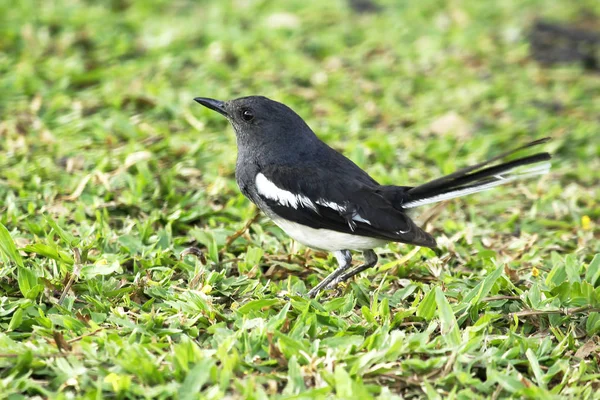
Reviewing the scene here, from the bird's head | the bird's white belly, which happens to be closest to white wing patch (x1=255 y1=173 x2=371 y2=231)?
the bird's white belly

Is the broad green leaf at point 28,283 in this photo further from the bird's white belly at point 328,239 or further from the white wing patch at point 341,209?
the white wing patch at point 341,209

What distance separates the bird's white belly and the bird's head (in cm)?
61

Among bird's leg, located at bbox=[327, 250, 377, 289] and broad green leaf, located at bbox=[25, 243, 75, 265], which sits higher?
broad green leaf, located at bbox=[25, 243, 75, 265]

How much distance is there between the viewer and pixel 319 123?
729 cm

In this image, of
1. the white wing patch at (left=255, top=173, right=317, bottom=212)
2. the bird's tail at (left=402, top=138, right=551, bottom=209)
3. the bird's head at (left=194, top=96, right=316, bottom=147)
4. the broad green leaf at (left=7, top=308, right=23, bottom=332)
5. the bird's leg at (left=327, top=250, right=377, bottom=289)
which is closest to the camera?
the broad green leaf at (left=7, top=308, right=23, bottom=332)

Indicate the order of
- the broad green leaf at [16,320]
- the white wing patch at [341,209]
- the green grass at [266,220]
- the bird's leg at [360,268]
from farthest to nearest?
the bird's leg at [360,268]
the white wing patch at [341,209]
the broad green leaf at [16,320]
the green grass at [266,220]

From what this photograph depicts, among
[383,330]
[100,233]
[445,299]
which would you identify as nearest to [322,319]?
[383,330]

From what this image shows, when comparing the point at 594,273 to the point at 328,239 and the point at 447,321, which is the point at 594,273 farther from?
the point at 328,239

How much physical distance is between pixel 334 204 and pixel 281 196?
314 millimetres

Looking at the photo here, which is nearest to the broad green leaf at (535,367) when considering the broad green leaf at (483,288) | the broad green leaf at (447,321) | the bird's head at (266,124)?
the broad green leaf at (447,321)

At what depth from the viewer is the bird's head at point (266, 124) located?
195 inches

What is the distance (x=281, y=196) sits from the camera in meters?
4.59

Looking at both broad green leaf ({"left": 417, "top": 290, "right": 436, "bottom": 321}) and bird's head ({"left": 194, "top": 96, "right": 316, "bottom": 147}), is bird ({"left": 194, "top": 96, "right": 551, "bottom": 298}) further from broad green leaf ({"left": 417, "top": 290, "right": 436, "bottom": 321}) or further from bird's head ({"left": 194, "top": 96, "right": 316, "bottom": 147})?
broad green leaf ({"left": 417, "top": 290, "right": 436, "bottom": 321})

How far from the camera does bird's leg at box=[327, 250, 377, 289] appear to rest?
466 cm
